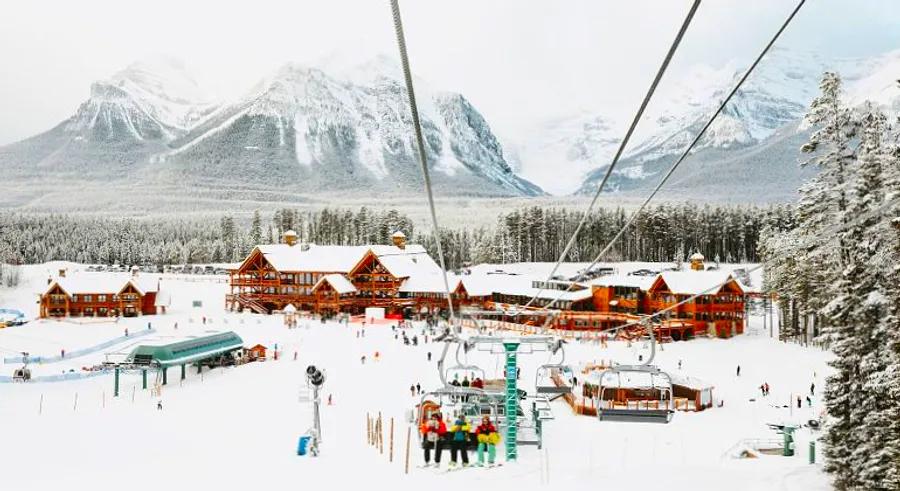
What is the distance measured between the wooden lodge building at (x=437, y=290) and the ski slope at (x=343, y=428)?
4921 mm

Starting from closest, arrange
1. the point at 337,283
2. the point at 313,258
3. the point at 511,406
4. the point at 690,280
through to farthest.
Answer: the point at 511,406 → the point at 690,280 → the point at 337,283 → the point at 313,258

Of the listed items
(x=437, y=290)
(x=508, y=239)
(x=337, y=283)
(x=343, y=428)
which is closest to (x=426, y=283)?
(x=437, y=290)

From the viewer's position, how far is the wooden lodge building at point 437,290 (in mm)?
52938

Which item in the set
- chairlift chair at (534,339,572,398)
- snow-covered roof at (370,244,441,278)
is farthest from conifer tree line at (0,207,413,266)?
chairlift chair at (534,339,572,398)

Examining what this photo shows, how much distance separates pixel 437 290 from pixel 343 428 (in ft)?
130

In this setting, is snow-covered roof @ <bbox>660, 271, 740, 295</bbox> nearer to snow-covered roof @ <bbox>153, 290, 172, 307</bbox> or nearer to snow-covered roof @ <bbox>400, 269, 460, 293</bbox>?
snow-covered roof @ <bbox>400, 269, 460, 293</bbox>

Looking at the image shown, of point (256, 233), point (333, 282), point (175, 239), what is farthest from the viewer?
point (175, 239)

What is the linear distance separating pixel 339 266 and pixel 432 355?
93.6 feet

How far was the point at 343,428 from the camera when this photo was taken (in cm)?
2312

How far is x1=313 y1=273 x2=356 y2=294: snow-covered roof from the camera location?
6178 centimetres

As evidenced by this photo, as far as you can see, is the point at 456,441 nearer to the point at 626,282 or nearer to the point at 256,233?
the point at 626,282

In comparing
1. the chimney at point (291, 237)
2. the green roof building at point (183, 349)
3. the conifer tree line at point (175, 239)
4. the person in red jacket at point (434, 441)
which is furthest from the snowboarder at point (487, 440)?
the conifer tree line at point (175, 239)

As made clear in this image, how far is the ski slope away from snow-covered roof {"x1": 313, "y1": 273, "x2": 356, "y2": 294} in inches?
505

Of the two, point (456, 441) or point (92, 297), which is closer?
point (456, 441)
